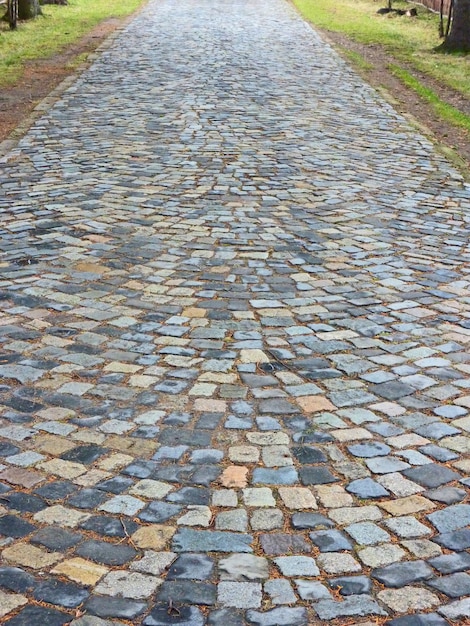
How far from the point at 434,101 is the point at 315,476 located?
409 inches

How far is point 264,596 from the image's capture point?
2.77 metres

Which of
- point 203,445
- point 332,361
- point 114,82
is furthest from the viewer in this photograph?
point 114,82

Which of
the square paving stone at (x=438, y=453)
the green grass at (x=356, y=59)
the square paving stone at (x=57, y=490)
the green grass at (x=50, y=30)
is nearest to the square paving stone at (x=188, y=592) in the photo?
the square paving stone at (x=57, y=490)

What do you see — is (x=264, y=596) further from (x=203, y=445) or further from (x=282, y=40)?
(x=282, y=40)

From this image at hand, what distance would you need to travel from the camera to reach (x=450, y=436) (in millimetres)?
3766

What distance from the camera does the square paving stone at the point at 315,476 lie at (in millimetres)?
3416

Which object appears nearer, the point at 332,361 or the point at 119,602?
the point at 119,602

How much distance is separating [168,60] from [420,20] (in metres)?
10.1

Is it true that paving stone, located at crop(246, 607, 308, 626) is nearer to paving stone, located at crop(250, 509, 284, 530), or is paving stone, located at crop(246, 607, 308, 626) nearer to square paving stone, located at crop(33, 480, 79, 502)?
paving stone, located at crop(250, 509, 284, 530)

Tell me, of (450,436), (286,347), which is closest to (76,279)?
(286,347)

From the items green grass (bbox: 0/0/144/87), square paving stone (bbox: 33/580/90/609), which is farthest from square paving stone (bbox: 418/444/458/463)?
green grass (bbox: 0/0/144/87)

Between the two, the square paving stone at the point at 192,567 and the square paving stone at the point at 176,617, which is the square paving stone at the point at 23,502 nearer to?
the square paving stone at the point at 192,567

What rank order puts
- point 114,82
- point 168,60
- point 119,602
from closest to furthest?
point 119,602 < point 114,82 < point 168,60

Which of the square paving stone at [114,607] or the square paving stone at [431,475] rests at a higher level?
the square paving stone at [431,475]
